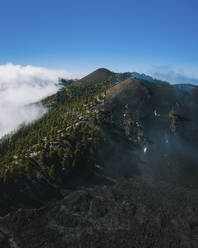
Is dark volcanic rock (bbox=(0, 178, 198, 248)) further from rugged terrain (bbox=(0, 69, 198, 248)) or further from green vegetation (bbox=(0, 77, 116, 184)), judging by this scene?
green vegetation (bbox=(0, 77, 116, 184))

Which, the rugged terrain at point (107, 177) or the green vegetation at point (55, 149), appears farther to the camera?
the green vegetation at point (55, 149)

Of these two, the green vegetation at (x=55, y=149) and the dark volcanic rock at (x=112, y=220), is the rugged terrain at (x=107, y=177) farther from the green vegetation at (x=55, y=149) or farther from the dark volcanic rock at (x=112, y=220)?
the green vegetation at (x=55, y=149)

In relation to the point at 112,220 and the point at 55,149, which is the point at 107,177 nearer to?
the point at 112,220

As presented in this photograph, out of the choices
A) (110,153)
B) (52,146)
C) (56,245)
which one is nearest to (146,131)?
(110,153)

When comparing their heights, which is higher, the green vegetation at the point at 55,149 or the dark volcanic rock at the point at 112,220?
the green vegetation at the point at 55,149

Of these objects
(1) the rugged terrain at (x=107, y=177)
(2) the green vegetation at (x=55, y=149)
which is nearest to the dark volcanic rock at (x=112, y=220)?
(1) the rugged terrain at (x=107, y=177)

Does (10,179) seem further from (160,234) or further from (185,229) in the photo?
(185,229)

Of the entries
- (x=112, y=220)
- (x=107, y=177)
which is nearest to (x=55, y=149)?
(x=107, y=177)

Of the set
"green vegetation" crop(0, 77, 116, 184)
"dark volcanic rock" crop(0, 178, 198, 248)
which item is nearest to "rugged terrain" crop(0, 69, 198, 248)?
"dark volcanic rock" crop(0, 178, 198, 248)
